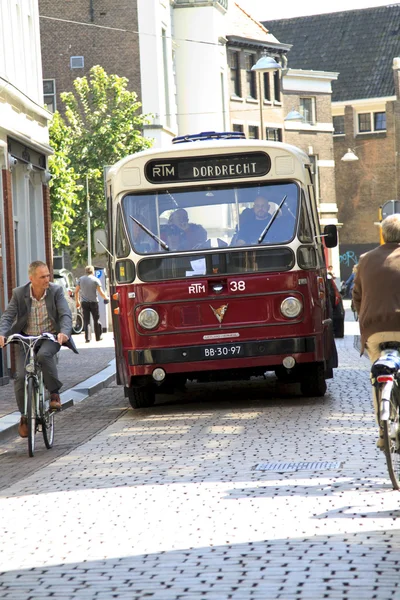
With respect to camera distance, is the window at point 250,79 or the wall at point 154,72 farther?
the window at point 250,79

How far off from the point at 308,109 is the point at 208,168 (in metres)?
54.5

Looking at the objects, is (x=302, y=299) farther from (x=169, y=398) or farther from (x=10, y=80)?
(x=10, y=80)

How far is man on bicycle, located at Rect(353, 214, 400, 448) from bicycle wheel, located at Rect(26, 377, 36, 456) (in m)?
3.83

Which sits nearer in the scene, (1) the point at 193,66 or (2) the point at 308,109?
(1) the point at 193,66

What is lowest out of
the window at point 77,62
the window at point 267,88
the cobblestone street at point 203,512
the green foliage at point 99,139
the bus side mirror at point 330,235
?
the cobblestone street at point 203,512

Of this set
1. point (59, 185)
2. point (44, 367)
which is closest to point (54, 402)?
point (44, 367)

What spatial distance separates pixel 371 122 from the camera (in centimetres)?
7312

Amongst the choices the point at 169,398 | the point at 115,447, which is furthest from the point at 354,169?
the point at 115,447

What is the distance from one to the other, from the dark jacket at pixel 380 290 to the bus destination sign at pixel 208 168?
6.22 metres

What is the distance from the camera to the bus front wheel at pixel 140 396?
50.0 feet

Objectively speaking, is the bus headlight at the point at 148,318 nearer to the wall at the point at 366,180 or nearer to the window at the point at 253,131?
the window at the point at 253,131

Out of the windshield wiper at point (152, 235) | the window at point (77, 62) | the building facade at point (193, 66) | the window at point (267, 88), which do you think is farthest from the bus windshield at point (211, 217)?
the window at point (267, 88)

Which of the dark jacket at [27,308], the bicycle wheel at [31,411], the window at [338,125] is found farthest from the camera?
the window at [338,125]

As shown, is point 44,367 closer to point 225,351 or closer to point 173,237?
point 225,351
